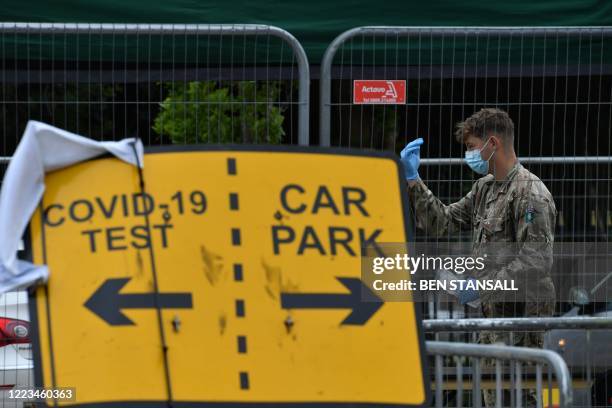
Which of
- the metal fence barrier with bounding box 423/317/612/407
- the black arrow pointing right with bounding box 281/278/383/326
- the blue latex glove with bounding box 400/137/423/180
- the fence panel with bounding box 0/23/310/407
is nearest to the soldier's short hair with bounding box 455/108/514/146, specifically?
the blue latex glove with bounding box 400/137/423/180

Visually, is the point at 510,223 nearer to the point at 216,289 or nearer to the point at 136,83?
the point at 136,83

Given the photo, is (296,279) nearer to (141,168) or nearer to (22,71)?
(141,168)

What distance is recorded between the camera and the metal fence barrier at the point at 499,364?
4.55 meters

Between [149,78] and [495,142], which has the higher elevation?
[149,78]

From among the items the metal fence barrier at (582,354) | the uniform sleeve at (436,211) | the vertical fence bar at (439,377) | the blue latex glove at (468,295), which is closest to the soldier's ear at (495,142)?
the uniform sleeve at (436,211)

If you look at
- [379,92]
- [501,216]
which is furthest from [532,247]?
[379,92]

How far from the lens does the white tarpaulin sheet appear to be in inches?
163

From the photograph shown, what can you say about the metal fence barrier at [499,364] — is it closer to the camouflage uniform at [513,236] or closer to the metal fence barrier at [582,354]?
the camouflage uniform at [513,236]

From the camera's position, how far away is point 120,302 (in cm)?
416

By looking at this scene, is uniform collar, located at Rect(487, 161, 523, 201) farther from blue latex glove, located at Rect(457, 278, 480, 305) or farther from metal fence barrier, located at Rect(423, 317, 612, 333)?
metal fence barrier, located at Rect(423, 317, 612, 333)

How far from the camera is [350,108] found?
7.39 m

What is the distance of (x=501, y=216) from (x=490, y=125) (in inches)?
22.1

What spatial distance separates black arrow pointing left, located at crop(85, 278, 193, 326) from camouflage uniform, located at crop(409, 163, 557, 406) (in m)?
2.94

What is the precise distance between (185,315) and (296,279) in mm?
434
